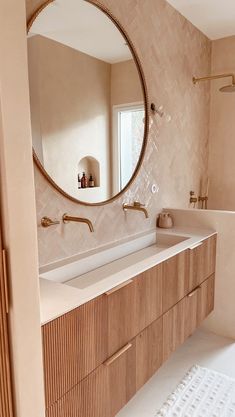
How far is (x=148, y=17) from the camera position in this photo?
221 centimetres

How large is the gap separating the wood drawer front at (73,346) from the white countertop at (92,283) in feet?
0.09

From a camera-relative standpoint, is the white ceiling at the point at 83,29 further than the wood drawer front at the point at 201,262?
No

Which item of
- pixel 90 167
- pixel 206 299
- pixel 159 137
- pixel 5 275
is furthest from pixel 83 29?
pixel 206 299

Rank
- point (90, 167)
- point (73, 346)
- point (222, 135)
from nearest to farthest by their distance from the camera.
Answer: point (73, 346)
point (90, 167)
point (222, 135)

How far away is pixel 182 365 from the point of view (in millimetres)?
2191

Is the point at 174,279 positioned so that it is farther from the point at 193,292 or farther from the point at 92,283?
the point at 92,283

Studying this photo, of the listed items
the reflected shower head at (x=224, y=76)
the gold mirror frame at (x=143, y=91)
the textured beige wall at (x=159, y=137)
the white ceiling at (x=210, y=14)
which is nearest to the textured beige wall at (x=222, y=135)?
the textured beige wall at (x=159, y=137)

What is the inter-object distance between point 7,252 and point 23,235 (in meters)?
0.06

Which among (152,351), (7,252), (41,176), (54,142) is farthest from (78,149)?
(152,351)

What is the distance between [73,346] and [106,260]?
0.75m

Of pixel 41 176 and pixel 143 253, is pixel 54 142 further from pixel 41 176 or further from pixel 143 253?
pixel 143 253

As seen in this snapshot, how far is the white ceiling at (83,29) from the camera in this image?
4.99 feet

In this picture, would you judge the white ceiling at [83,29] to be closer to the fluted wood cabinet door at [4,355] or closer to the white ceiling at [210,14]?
the white ceiling at [210,14]

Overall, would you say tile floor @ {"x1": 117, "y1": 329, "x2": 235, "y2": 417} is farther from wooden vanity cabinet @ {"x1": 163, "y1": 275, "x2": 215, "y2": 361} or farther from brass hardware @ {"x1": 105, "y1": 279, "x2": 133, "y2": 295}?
brass hardware @ {"x1": 105, "y1": 279, "x2": 133, "y2": 295}
